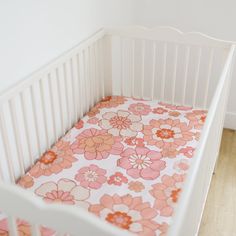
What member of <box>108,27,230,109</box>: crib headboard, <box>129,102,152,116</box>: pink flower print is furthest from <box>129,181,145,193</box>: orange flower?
<box>108,27,230,109</box>: crib headboard

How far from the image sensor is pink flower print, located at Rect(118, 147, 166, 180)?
1706 millimetres

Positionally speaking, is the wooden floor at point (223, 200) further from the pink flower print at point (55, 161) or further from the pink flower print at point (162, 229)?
the pink flower print at point (55, 161)

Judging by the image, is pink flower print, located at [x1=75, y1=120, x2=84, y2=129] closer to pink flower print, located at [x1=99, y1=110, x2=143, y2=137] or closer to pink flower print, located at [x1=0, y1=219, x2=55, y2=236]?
pink flower print, located at [x1=99, y1=110, x2=143, y2=137]

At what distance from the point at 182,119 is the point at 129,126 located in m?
0.32

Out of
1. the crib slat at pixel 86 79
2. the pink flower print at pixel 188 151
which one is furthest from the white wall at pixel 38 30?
the pink flower print at pixel 188 151

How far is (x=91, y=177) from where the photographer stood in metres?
1.68

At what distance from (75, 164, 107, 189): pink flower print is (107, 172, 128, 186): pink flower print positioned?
3 centimetres

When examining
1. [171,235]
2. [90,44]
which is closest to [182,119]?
[90,44]

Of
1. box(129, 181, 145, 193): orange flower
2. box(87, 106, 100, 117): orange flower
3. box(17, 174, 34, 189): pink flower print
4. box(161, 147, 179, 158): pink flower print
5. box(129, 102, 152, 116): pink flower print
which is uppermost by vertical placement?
box(87, 106, 100, 117): orange flower

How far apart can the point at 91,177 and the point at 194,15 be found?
1.46 m

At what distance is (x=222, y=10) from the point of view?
2.46 meters

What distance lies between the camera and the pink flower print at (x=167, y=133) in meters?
1.92

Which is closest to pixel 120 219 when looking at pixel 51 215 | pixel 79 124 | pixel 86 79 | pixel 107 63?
pixel 51 215

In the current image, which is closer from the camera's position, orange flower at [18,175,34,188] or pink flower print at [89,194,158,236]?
pink flower print at [89,194,158,236]
